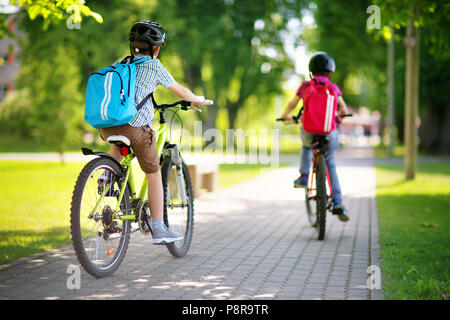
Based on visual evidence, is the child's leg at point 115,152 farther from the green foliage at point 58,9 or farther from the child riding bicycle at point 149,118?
the green foliage at point 58,9

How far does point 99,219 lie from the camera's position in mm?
4711

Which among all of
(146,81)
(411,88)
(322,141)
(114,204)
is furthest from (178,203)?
(411,88)

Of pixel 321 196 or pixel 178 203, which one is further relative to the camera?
pixel 321 196

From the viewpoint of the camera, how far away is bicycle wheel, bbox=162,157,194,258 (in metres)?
5.63

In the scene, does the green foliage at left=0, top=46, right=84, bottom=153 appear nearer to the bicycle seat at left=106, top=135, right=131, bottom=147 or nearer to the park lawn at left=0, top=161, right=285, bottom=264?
the park lawn at left=0, top=161, right=285, bottom=264


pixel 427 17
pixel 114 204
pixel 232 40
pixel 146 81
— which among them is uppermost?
pixel 232 40

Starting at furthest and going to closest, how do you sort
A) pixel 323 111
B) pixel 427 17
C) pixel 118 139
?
1. pixel 427 17
2. pixel 323 111
3. pixel 118 139

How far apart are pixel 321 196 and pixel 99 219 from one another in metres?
2.85

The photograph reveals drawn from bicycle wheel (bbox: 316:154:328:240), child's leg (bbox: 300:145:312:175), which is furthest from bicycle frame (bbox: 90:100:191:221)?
child's leg (bbox: 300:145:312:175)

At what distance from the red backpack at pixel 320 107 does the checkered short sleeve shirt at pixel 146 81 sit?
229 centimetres

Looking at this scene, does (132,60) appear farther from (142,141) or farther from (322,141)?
(322,141)

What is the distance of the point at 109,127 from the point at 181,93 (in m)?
0.68
